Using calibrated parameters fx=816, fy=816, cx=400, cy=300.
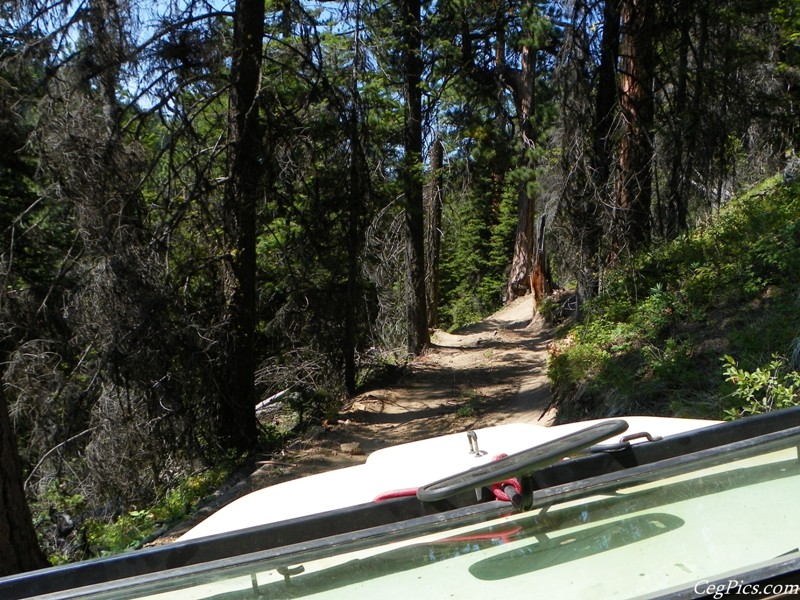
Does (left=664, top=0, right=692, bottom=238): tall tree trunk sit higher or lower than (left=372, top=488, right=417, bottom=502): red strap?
higher

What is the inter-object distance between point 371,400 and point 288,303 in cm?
226

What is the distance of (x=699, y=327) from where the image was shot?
28.6 ft

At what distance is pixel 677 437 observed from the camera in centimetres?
288

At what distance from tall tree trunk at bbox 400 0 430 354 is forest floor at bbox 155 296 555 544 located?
943 mm

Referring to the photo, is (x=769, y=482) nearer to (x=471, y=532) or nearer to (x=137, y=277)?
(x=471, y=532)

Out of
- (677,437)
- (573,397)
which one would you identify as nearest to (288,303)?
(573,397)

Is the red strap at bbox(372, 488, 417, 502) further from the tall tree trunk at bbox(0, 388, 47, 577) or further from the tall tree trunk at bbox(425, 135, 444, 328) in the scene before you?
the tall tree trunk at bbox(425, 135, 444, 328)

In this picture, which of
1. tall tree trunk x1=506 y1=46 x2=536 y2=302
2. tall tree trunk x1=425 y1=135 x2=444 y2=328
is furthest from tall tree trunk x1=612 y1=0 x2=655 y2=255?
tall tree trunk x1=425 y1=135 x2=444 y2=328

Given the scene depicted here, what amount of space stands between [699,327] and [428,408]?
5798 mm

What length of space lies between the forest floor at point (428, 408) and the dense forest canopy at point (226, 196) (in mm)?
1021

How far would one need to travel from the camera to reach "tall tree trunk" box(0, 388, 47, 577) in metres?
6.18

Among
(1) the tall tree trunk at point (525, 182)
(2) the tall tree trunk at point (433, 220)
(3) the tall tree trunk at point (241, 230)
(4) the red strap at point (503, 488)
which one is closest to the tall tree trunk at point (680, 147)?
(3) the tall tree trunk at point (241, 230)

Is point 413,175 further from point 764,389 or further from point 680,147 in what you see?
point 764,389

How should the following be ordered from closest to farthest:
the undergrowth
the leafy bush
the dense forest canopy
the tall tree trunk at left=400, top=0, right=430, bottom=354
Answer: the leafy bush → the undergrowth → the dense forest canopy → the tall tree trunk at left=400, top=0, right=430, bottom=354
